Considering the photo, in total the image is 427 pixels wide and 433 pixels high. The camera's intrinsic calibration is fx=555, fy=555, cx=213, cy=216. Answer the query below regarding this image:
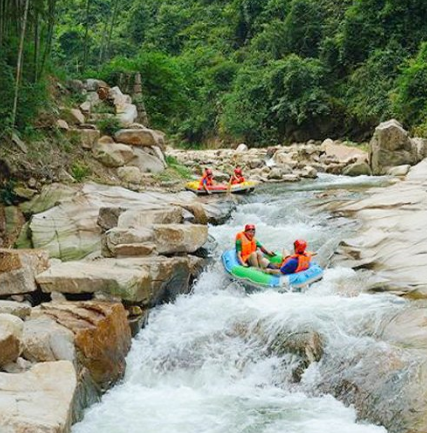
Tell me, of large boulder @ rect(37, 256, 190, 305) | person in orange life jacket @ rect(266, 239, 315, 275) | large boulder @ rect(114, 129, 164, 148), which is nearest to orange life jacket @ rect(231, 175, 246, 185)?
large boulder @ rect(114, 129, 164, 148)

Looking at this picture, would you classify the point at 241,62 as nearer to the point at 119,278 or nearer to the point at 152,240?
the point at 152,240

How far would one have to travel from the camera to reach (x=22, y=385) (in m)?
→ 4.41

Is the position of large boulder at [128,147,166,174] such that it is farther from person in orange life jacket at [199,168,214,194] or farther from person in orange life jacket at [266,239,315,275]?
person in orange life jacket at [266,239,315,275]

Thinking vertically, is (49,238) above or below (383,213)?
below

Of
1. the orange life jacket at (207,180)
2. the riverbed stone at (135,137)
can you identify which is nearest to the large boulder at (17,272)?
the orange life jacket at (207,180)

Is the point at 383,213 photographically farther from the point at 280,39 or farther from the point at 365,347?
the point at 280,39

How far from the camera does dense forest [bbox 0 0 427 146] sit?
12.8 m

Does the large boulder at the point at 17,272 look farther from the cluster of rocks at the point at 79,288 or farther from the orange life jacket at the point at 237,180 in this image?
the orange life jacket at the point at 237,180

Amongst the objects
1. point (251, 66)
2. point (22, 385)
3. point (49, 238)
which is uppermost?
point (251, 66)

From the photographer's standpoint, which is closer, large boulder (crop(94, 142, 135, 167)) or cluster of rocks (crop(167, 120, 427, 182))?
large boulder (crop(94, 142, 135, 167))

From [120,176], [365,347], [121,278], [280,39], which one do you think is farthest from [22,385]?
[280,39]

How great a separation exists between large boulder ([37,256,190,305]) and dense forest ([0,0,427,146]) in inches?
181

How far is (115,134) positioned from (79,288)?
340 inches

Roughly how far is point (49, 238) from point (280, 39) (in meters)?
26.3
